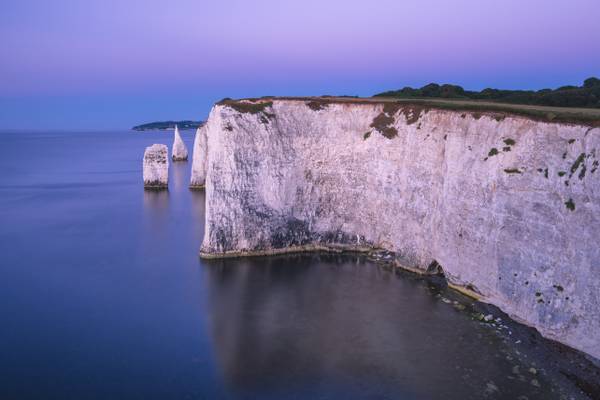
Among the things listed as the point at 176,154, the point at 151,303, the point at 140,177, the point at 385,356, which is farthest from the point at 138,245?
the point at 176,154

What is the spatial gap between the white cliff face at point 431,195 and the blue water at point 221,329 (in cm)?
226

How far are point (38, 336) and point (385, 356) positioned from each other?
16849mm

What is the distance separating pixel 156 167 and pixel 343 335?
4205cm

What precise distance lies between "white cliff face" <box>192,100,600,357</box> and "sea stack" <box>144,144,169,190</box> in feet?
79.8

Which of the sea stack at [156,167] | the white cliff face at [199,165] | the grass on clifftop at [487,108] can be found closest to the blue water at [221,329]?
the grass on clifftop at [487,108]

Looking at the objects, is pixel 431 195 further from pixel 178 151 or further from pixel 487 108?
pixel 178 151

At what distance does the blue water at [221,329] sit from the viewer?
63.3ft

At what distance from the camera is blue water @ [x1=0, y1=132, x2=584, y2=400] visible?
1928cm

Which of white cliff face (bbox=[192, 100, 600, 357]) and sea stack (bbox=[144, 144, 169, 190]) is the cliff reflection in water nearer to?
white cliff face (bbox=[192, 100, 600, 357])

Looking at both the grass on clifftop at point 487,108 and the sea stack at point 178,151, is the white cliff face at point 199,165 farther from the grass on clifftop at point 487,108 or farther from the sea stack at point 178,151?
the sea stack at point 178,151

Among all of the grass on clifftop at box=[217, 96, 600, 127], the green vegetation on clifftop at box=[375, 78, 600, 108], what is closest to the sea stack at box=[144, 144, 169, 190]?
the grass on clifftop at box=[217, 96, 600, 127]

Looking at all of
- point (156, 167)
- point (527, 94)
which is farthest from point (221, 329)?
point (156, 167)

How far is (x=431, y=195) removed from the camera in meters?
30.7

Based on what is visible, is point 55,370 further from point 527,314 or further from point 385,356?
point 527,314
